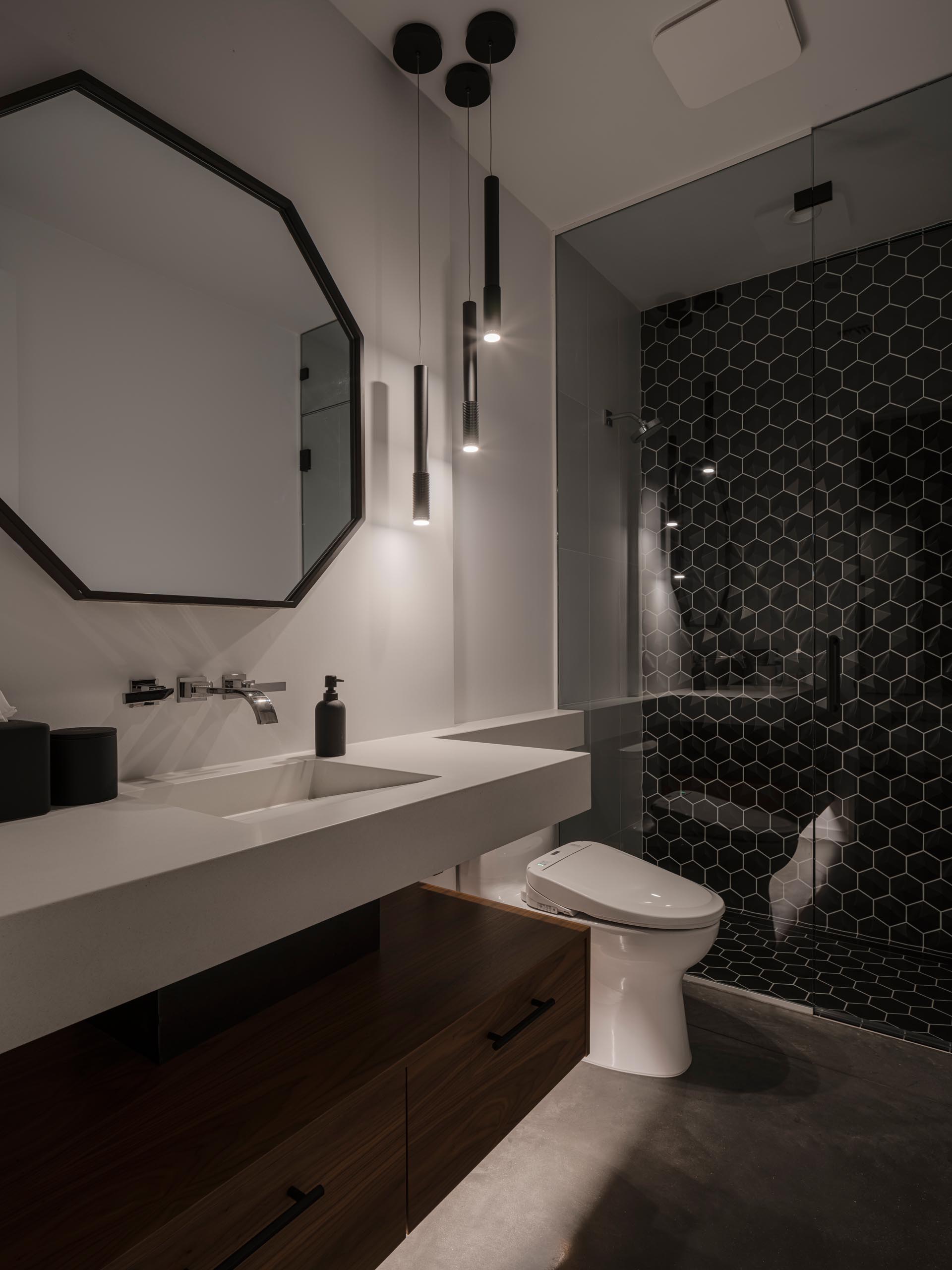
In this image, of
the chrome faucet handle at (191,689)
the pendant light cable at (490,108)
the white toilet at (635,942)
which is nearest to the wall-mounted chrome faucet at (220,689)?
the chrome faucet handle at (191,689)

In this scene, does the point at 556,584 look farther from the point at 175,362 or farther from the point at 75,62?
the point at 75,62

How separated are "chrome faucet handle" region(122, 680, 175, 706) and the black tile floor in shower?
1952 mm

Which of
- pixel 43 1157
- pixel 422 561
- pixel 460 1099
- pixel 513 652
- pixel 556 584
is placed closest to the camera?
pixel 43 1157

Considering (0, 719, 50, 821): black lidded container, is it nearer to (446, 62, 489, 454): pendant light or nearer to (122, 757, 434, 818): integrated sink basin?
(122, 757, 434, 818): integrated sink basin

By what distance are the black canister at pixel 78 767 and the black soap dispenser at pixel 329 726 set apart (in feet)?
1.62

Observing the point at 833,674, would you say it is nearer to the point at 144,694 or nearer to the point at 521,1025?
the point at 521,1025

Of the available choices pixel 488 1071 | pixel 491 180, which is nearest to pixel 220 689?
pixel 488 1071

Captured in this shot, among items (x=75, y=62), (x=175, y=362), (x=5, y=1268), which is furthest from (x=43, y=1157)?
(x=75, y=62)

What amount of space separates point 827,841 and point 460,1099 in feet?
5.16

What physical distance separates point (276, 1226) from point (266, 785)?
69 centimetres

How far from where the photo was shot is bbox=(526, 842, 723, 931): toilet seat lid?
1757 millimetres

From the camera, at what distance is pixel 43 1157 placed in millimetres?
791

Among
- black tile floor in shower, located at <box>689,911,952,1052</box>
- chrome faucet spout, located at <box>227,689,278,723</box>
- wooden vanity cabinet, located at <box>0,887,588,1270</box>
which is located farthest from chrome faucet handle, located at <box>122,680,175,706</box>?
black tile floor in shower, located at <box>689,911,952,1052</box>

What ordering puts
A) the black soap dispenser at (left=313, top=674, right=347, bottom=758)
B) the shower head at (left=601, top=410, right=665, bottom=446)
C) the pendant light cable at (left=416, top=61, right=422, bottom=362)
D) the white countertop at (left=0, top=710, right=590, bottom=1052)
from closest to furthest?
the white countertop at (left=0, top=710, right=590, bottom=1052) < the black soap dispenser at (left=313, top=674, right=347, bottom=758) < the pendant light cable at (left=416, top=61, right=422, bottom=362) < the shower head at (left=601, top=410, right=665, bottom=446)
